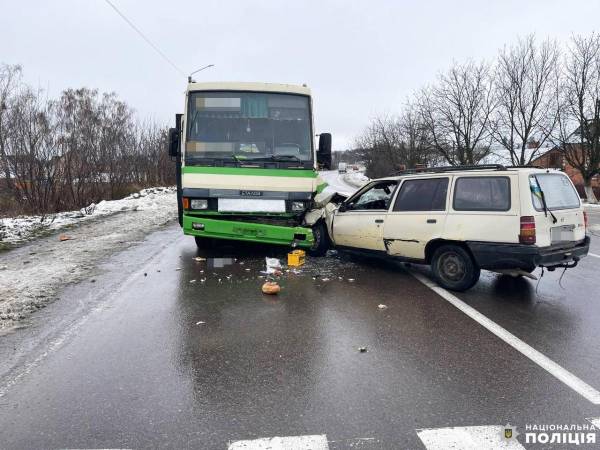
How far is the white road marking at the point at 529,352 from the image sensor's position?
340 cm

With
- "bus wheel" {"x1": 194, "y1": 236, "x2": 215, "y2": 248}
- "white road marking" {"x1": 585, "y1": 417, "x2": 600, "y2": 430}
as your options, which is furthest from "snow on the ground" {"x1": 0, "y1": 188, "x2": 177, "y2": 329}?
"white road marking" {"x1": 585, "y1": 417, "x2": 600, "y2": 430}

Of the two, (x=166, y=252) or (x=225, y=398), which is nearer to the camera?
(x=225, y=398)

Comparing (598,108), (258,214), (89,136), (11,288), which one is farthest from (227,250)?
(598,108)

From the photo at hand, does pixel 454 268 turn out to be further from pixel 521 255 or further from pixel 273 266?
pixel 273 266

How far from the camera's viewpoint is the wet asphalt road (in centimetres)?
301

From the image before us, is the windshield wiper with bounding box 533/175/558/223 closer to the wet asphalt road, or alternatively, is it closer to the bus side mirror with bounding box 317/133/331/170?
the wet asphalt road

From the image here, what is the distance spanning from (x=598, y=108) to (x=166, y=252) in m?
32.6

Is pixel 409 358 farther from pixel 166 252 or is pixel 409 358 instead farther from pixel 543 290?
pixel 166 252

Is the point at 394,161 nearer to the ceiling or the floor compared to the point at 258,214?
nearer to the ceiling

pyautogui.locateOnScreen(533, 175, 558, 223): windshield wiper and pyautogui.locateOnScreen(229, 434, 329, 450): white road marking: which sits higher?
pyautogui.locateOnScreen(533, 175, 558, 223): windshield wiper

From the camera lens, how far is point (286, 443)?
2.80 meters

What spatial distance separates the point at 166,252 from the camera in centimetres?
942

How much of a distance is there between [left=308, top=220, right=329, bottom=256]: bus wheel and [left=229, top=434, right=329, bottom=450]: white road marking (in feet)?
18.9

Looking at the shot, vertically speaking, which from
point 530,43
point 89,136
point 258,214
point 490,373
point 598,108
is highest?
point 530,43
